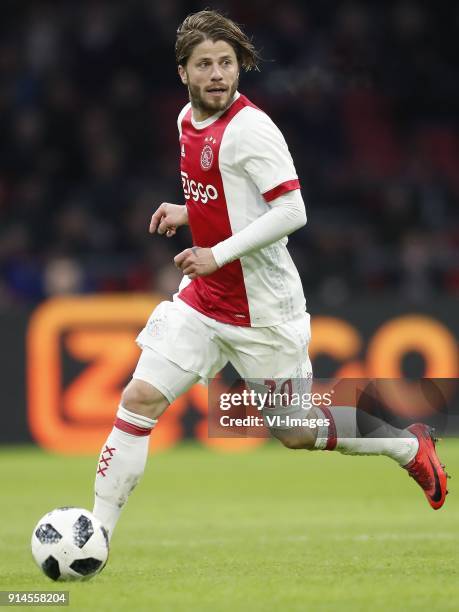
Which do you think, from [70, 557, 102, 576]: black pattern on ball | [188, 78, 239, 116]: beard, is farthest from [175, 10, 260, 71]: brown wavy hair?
[70, 557, 102, 576]: black pattern on ball

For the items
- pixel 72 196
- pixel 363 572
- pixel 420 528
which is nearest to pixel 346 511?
pixel 420 528

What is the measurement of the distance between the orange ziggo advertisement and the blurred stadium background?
12 mm

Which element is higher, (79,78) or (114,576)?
(79,78)

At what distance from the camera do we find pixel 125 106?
47.8 feet

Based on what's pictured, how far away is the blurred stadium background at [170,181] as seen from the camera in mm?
11586

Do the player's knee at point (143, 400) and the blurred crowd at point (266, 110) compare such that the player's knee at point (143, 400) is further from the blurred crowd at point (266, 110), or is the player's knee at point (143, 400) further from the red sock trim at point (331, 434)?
the blurred crowd at point (266, 110)

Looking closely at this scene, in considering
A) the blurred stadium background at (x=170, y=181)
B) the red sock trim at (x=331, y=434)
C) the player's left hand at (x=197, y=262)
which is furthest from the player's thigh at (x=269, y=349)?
the blurred stadium background at (x=170, y=181)

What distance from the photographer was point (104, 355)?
456 inches

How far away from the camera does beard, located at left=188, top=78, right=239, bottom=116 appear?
17.9ft

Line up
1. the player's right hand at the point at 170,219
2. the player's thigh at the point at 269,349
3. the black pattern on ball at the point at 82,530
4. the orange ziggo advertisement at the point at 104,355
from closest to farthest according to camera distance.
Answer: the black pattern on ball at the point at 82,530, the player's thigh at the point at 269,349, the player's right hand at the point at 170,219, the orange ziggo advertisement at the point at 104,355

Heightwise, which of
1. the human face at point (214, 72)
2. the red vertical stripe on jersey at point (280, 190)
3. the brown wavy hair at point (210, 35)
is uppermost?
the brown wavy hair at point (210, 35)

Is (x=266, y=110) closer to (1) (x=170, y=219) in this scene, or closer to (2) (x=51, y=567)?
(1) (x=170, y=219)

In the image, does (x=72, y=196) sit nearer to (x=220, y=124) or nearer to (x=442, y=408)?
(x=442, y=408)

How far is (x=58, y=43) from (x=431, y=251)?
184 inches
